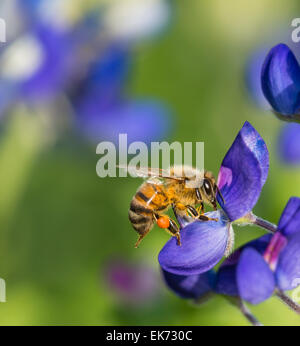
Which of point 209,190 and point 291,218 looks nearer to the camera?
point 291,218

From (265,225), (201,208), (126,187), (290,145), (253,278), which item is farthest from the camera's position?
(126,187)

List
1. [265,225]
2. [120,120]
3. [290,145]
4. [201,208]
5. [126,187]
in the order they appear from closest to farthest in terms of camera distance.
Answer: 1. [265,225]
2. [201,208]
3. [290,145]
4. [126,187]
5. [120,120]

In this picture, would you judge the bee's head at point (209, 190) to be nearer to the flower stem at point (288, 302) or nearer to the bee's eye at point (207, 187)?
the bee's eye at point (207, 187)

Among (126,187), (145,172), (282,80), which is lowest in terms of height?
(126,187)

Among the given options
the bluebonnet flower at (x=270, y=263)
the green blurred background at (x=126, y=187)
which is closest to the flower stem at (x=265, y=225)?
the bluebonnet flower at (x=270, y=263)

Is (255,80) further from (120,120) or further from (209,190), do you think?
(209,190)

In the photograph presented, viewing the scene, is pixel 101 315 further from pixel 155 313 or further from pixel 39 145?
pixel 39 145

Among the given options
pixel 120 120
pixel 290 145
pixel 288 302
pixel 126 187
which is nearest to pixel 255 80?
pixel 120 120

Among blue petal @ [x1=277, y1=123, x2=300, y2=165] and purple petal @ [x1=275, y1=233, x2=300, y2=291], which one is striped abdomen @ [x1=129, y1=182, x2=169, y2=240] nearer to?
purple petal @ [x1=275, y1=233, x2=300, y2=291]
